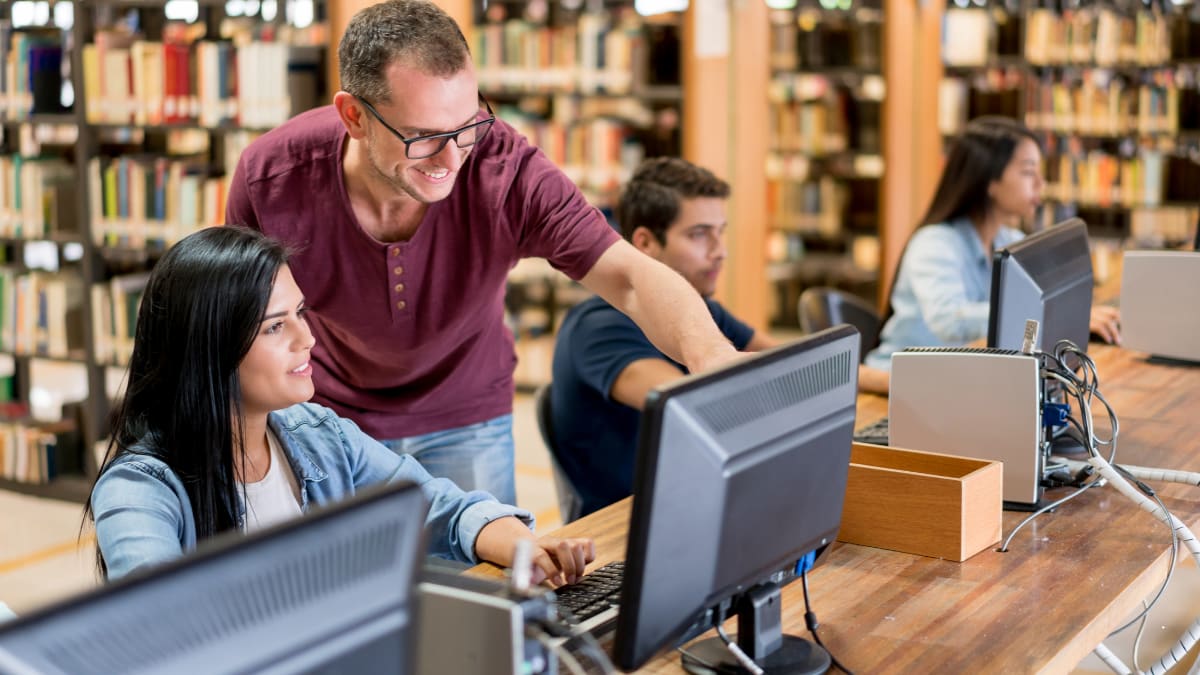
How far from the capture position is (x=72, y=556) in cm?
451

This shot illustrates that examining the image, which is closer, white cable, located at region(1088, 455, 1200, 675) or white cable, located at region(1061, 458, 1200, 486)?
white cable, located at region(1088, 455, 1200, 675)

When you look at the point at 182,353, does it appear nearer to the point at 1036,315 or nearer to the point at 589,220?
the point at 589,220

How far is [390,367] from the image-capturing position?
256cm

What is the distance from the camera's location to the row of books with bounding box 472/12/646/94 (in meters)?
6.45

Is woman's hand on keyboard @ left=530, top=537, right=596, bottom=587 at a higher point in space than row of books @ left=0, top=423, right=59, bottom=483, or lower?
higher

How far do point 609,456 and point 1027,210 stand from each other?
5.36 feet

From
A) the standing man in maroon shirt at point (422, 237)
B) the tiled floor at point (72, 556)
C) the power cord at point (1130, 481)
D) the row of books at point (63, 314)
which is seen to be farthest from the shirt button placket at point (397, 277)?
the row of books at point (63, 314)

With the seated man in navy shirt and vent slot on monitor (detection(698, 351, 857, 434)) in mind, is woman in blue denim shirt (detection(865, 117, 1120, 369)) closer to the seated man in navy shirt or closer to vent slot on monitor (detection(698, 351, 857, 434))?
the seated man in navy shirt

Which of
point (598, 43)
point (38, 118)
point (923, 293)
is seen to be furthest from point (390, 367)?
point (598, 43)

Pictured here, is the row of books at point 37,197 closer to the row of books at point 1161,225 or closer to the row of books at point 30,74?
the row of books at point 30,74

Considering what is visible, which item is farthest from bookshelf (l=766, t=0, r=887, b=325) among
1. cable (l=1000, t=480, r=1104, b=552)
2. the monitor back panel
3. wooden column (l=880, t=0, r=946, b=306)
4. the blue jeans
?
the monitor back panel

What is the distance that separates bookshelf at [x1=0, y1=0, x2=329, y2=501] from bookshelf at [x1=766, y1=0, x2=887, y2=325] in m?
3.20

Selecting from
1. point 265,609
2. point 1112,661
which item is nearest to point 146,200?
point 1112,661

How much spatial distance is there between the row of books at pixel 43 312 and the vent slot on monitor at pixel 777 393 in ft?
13.8
